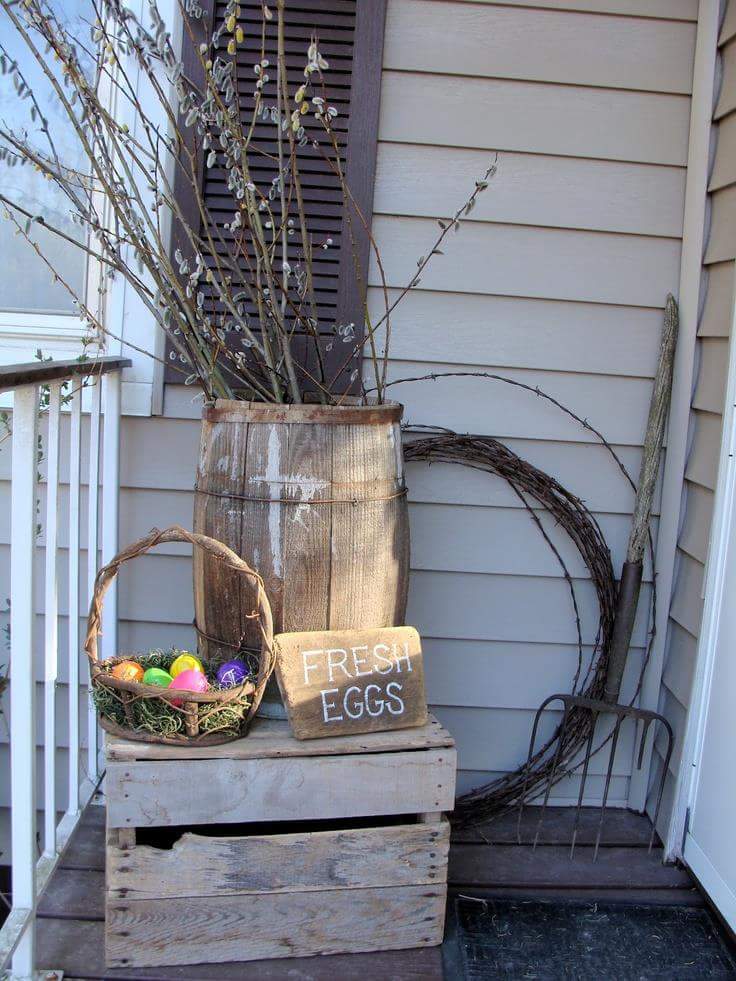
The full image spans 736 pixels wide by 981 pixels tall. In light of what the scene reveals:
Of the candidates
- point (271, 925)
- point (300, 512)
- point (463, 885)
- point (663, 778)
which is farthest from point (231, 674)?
point (663, 778)

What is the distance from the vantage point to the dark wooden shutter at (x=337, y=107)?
7.25ft

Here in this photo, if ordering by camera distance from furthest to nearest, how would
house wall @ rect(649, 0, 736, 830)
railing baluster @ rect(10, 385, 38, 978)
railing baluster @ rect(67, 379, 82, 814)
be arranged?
house wall @ rect(649, 0, 736, 830), railing baluster @ rect(67, 379, 82, 814), railing baluster @ rect(10, 385, 38, 978)

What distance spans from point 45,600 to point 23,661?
0.96 ft

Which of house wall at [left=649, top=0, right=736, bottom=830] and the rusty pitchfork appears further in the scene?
the rusty pitchfork

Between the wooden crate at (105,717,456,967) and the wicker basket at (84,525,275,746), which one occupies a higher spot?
the wicker basket at (84,525,275,746)

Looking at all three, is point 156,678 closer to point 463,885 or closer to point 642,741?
point 463,885

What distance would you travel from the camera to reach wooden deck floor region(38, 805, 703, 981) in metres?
1.75

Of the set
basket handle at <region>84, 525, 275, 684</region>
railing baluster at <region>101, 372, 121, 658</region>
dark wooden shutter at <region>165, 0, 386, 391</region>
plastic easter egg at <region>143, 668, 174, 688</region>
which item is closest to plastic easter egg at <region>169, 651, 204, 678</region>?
plastic easter egg at <region>143, 668, 174, 688</region>

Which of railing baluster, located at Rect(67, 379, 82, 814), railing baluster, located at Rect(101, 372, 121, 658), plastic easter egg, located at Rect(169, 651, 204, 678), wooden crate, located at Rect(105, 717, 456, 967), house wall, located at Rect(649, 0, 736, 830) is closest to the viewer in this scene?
wooden crate, located at Rect(105, 717, 456, 967)

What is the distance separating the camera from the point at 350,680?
1798mm

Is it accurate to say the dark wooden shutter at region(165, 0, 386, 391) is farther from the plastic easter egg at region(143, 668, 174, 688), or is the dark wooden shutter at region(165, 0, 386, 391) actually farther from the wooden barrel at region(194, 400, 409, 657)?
the plastic easter egg at region(143, 668, 174, 688)

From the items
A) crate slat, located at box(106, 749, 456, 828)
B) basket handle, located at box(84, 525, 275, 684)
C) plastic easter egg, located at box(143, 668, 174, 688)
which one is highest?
basket handle, located at box(84, 525, 275, 684)

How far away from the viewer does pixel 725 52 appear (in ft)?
7.10

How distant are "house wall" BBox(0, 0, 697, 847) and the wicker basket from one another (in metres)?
0.66
